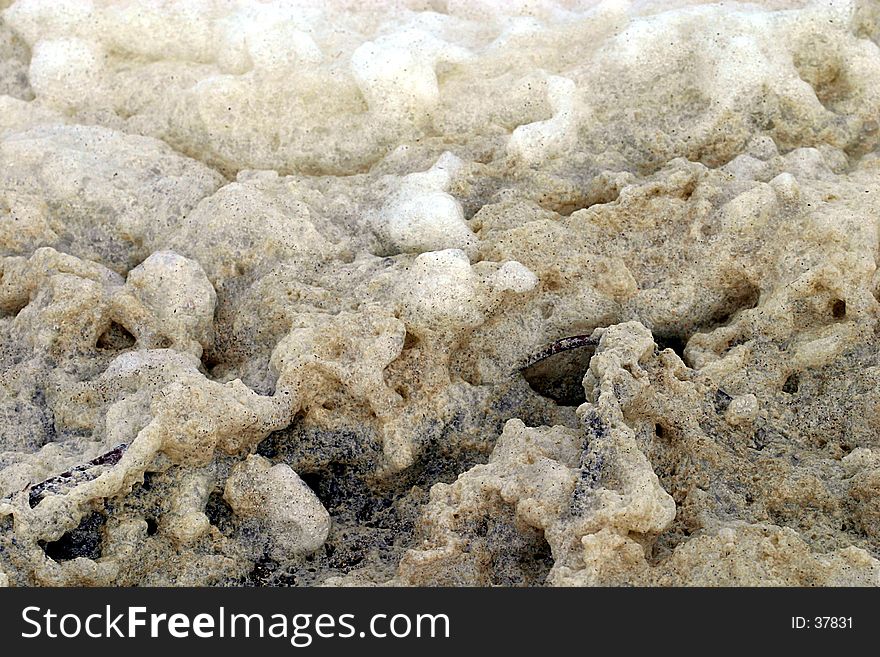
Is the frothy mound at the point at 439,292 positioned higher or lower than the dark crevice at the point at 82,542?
higher

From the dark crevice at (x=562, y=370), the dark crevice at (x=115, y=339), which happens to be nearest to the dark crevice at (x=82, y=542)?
the dark crevice at (x=115, y=339)

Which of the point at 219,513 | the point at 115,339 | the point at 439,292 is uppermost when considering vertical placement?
the point at 439,292

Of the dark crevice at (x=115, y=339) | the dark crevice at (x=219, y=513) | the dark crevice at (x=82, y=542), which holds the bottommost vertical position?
the dark crevice at (x=219, y=513)

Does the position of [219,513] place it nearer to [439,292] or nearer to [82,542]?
[82,542]

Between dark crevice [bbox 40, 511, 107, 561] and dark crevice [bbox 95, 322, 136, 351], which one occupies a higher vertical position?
dark crevice [bbox 95, 322, 136, 351]

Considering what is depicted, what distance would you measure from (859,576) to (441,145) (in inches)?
66.9

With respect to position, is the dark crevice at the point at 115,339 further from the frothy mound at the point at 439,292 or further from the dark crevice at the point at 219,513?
the dark crevice at the point at 219,513

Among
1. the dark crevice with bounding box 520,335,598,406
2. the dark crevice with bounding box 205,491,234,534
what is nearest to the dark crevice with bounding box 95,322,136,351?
the dark crevice with bounding box 205,491,234,534

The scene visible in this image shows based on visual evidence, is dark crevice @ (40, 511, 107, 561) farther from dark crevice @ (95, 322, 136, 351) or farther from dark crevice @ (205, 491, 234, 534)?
dark crevice @ (95, 322, 136, 351)

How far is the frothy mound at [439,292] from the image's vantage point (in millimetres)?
2104

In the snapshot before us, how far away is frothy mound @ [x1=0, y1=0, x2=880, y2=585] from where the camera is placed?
2.10m

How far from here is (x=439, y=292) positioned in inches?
95.3

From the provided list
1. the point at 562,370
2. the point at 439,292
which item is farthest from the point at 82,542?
the point at 562,370
